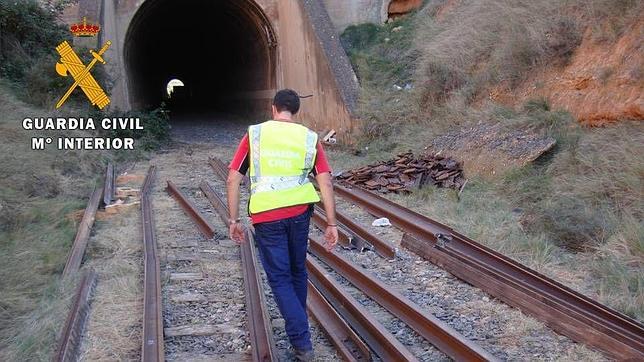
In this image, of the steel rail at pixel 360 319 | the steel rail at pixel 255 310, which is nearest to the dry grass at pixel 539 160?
the steel rail at pixel 360 319

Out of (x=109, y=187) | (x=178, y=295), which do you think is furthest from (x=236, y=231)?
(x=109, y=187)

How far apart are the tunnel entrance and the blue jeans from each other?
1555 centimetres

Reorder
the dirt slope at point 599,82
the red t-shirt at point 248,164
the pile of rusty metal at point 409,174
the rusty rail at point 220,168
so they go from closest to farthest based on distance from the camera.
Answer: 1. the red t-shirt at point 248,164
2. the dirt slope at point 599,82
3. the pile of rusty metal at point 409,174
4. the rusty rail at point 220,168

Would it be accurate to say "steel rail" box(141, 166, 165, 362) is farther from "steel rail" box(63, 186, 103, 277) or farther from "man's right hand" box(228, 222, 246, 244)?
"man's right hand" box(228, 222, 246, 244)

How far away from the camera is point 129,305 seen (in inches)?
218

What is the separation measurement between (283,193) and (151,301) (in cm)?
198

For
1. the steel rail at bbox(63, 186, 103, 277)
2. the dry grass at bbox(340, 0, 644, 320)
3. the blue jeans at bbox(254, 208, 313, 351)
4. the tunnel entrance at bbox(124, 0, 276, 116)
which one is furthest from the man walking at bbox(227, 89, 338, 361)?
the tunnel entrance at bbox(124, 0, 276, 116)

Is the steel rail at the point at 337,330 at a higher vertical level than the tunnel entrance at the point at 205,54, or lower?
lower

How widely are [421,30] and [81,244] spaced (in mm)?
11305

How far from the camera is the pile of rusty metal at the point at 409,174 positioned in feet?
32.0

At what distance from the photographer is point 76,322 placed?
4.88 metres

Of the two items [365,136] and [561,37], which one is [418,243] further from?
[365,136]

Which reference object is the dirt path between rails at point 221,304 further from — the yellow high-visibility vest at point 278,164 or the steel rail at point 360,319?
the yellow high-visibility vest at point 278,164

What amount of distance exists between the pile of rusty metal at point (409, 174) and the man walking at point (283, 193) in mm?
5586
